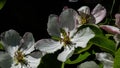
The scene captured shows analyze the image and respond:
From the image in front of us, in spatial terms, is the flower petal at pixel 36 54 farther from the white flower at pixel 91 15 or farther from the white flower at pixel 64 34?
the white flower at pixel 91 15

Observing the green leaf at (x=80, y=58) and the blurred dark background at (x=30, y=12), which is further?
the blurred dark background at (x=30, y=12)

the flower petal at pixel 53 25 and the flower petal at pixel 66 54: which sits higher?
the flower petal at pixel 53 25

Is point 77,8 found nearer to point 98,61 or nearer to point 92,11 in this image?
point 92,11

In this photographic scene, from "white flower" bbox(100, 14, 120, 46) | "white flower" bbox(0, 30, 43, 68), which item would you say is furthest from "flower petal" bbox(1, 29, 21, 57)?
"white flower" bbox(100, 14, 120, 46)

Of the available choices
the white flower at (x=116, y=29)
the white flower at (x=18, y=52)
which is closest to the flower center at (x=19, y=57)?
the white flower at (x=18, y=52)

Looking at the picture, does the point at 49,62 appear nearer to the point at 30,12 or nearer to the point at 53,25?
the point at 53,25

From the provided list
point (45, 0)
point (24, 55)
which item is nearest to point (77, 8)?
point (45, 0)
